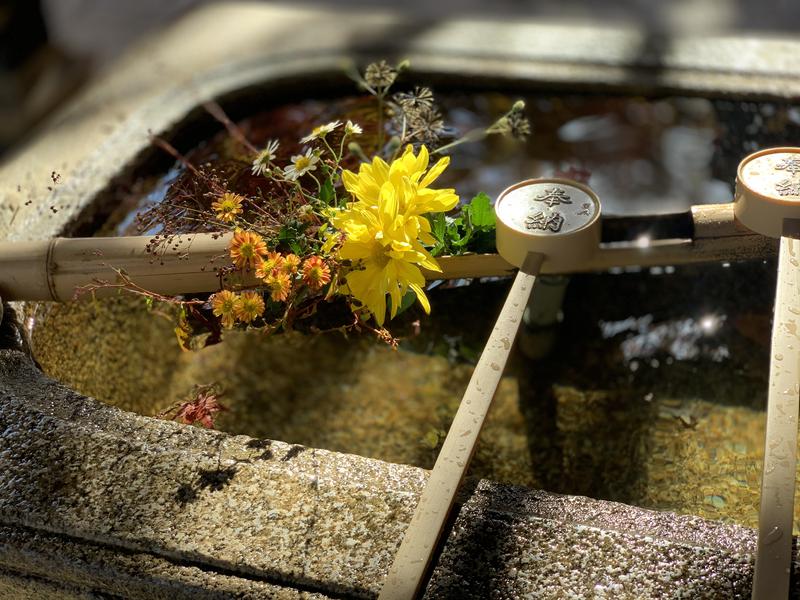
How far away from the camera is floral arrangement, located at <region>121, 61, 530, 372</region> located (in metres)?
1.26

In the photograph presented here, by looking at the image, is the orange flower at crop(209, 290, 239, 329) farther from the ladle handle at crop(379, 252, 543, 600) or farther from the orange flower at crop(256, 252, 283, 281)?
the ladle handle at crop(379, 252, 543, 600)

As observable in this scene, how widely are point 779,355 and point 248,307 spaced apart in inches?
26.9

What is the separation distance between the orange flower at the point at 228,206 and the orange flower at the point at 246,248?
0.07m

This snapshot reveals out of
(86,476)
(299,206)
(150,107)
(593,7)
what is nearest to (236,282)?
(299,206)

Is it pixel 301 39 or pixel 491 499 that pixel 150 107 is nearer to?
pixel 301 39

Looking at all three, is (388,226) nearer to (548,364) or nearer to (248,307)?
(248,307)

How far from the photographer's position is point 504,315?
48.5 inches

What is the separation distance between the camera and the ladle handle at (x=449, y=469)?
1006 mm

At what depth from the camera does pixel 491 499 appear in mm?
1134

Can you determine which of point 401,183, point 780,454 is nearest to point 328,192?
point 401,183

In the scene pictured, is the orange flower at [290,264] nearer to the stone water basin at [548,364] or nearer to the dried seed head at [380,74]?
the stone water basin at [548,364]

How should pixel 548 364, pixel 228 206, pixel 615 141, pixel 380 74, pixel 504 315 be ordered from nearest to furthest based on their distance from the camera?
pixel 504 315
pixel 228 206
pixel 380 74
pixel 548 364
pixel 615 141

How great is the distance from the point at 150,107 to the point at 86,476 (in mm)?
971

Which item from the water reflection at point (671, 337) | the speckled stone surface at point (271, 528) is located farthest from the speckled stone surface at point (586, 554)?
the water reflection at point (671, 337)
